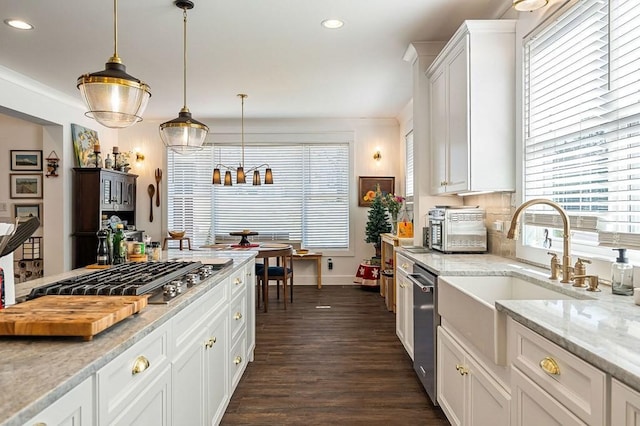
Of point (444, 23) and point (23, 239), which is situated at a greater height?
point (444, 23)

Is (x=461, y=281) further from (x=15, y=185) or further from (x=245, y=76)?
(x=15, y=185)

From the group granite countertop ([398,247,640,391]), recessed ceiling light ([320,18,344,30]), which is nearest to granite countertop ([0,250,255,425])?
granite countertop ([398,247,640,391])

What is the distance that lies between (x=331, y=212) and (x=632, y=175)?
5.43m

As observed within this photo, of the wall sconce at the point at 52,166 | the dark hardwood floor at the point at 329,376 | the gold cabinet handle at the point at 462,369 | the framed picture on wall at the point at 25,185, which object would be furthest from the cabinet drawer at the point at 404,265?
the framed picture on wall at the point at 25,185

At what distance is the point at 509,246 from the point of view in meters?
2.98

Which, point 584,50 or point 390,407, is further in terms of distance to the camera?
point 390,407

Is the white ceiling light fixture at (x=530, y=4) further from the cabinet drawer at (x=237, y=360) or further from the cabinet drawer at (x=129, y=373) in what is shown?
the cabinet drawer at (x=237, y=360)

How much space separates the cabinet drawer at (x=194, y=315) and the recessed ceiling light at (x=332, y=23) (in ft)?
7.27

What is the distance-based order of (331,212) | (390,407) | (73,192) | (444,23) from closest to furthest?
(390,407) → (444,23) → (73,192) → (331,212)

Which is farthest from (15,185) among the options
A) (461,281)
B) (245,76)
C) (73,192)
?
(461,281)

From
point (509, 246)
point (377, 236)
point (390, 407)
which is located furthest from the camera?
point (377, 236)

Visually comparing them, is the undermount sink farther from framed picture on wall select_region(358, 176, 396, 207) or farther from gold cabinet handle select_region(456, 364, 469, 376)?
framed picture on wall select_region(358, 176, 396, 207)

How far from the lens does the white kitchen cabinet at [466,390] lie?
169 cm

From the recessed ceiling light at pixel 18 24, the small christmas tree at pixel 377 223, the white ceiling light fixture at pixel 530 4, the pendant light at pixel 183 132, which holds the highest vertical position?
the recessed ceiling light at pixel 18 24
